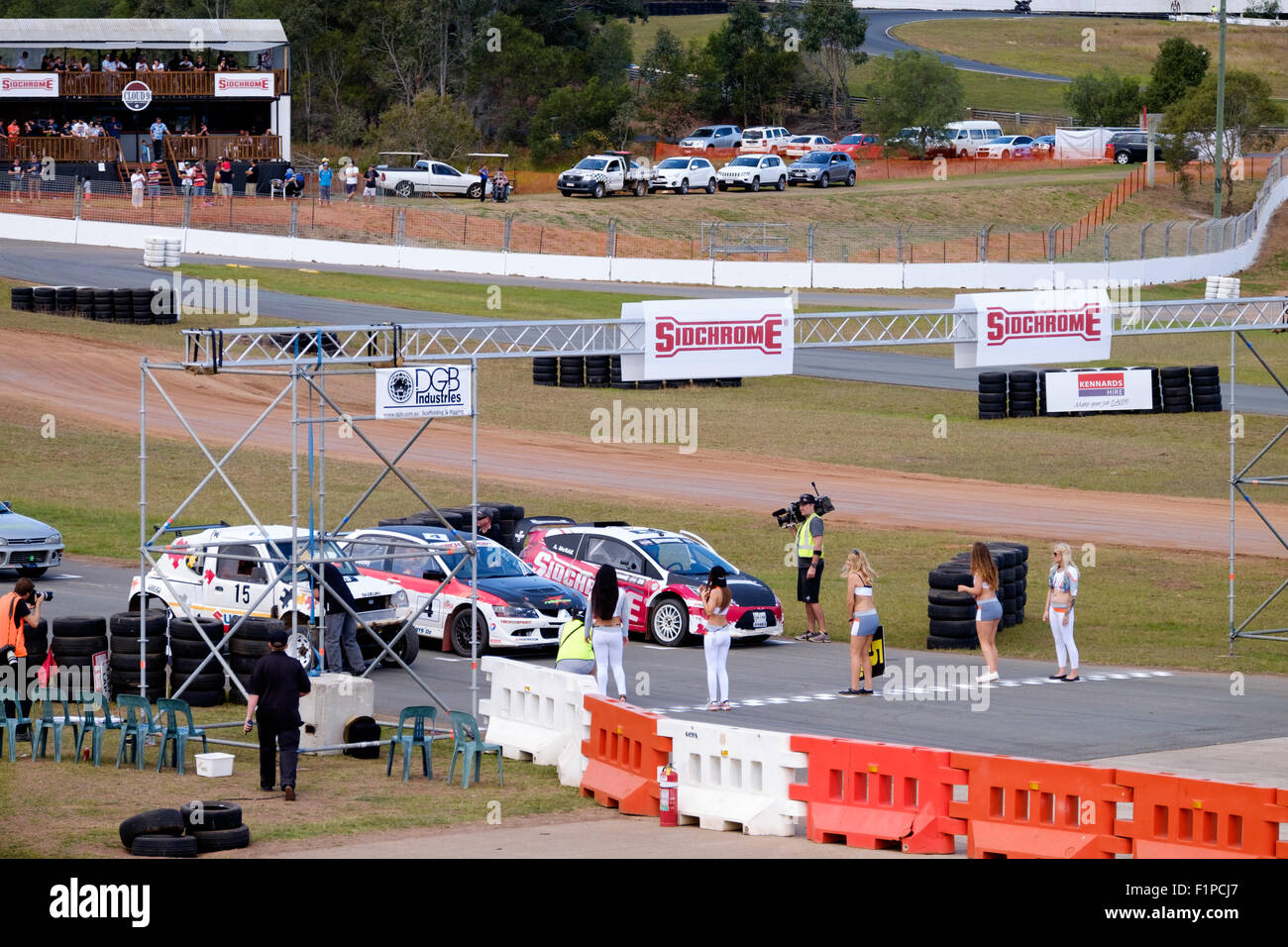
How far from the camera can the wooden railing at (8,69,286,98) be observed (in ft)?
215

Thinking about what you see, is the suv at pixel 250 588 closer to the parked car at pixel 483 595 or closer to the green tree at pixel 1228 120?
the parked car at pixel 483 595

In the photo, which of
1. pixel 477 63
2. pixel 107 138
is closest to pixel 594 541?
pixel 107 138

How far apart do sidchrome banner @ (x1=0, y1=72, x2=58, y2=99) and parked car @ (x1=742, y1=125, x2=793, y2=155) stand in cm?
3228

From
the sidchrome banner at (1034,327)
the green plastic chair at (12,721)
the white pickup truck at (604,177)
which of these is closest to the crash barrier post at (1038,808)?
the green plastic chair at (12,721)

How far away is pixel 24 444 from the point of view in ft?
113

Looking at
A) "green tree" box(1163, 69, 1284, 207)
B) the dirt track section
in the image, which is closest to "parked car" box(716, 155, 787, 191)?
"green tree" box(1163, 69, 1284, 207)

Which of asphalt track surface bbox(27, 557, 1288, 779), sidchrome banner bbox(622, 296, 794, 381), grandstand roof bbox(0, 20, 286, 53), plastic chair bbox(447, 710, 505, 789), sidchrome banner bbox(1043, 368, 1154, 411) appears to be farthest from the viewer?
grandstand roof bbox(0, 20, 286, 53)

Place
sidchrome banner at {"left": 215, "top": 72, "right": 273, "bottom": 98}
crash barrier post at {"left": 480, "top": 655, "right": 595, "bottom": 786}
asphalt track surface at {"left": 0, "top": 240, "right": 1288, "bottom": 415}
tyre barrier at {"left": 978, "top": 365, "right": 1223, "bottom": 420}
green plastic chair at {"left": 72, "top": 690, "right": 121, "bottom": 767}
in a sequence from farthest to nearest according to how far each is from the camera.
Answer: sidchrome banner at {"left": 215, "top": 72, "right": 273, "bottom": 98}, asphalt track surface at {"left": 0, "top": 240, "right": 1288, "bottom": 415}, tyre barrier at {"left": 978, "top": 365, "right": 1223, "bottom": 420}, green plastic chair at {"left": 72, "top": 690, "right": 121, "bottom": 767}, crash barrier post at {"left": 480, "top": 655, "right": 595, "bottom": 786}

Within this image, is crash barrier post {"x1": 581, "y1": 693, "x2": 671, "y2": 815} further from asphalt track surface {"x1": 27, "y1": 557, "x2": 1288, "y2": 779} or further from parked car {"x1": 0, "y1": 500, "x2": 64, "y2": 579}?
parked car {"x1": 0, "y1": 500, "x2": 64, "y2": 579}

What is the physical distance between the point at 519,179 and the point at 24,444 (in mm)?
40574

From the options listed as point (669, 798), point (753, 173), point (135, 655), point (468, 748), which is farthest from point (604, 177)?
point (669, 798)

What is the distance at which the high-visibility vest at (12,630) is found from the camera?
16406 mm

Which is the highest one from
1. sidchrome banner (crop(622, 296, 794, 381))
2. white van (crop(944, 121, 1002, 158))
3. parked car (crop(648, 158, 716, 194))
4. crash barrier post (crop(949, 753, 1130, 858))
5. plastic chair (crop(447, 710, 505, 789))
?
white van (crop(944, 121, 1002, 158))

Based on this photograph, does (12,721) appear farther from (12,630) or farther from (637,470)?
(637,470)
